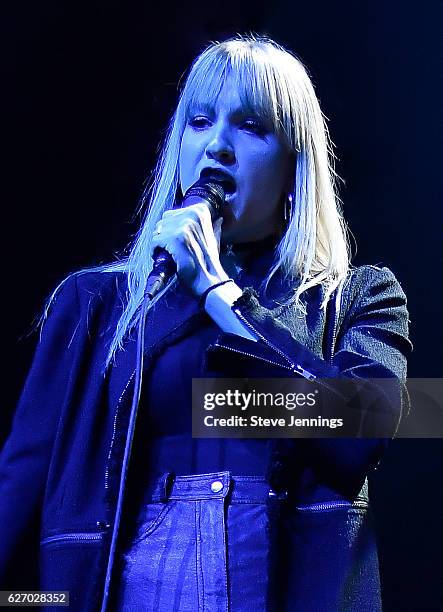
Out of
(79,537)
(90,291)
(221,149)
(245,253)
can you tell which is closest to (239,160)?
(221,149)

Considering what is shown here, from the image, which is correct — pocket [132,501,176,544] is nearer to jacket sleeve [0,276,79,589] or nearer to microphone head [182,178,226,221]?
jacket sleeve [0,276,79,589]

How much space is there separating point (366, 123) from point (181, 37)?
372 mm

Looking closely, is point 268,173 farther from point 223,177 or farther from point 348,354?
point 348,354

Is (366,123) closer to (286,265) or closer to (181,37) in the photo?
(181,37)

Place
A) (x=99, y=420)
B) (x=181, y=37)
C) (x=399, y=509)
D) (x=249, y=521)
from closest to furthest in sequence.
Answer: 1. (x=249, y=521)
2. (x=99, y=420)
3. (x=399, y=509)
4. (x=181, y=37)

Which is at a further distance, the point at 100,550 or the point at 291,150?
the point at 291,150

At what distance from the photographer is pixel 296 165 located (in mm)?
1382

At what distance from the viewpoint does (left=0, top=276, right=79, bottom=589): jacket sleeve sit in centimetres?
122

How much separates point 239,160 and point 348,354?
31 centimetres

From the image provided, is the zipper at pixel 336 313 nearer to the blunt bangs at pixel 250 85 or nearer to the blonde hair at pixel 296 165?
the blonde hair at pixel 296 165

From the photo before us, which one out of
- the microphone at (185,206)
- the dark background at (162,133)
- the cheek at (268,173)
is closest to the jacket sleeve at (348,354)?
the microphone at (185,206)

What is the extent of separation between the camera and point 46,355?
1311 mm

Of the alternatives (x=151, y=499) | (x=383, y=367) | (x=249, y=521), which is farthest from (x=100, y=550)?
(x=383, y=367)

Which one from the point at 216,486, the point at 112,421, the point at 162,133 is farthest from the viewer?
the point at 162,133
